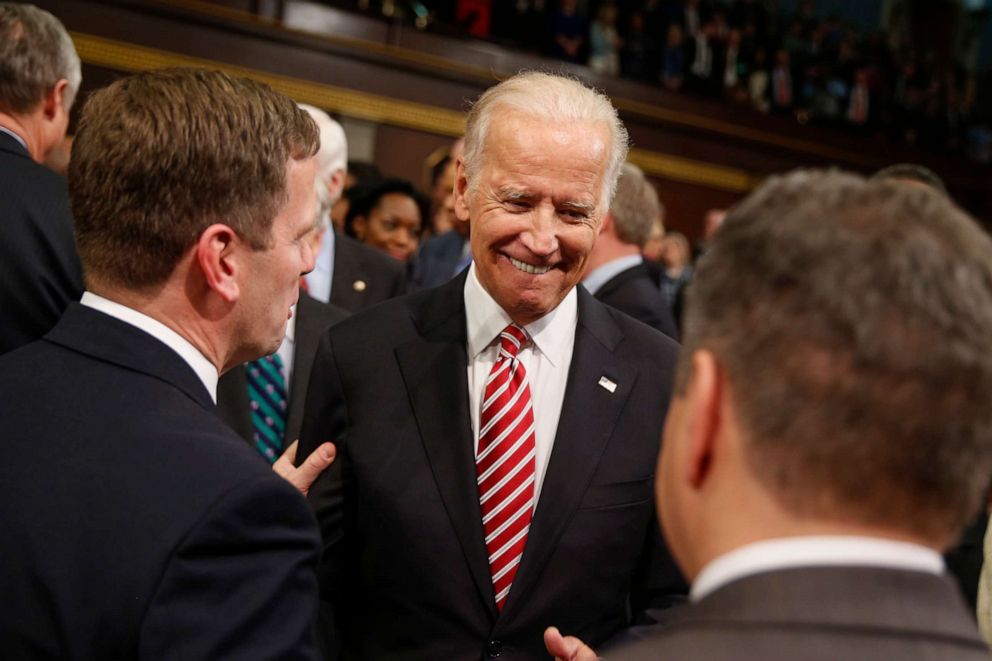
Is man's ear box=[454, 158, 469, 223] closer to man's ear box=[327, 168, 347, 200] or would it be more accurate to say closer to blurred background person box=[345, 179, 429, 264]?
man's ear box=[327, 168, 347, 200]

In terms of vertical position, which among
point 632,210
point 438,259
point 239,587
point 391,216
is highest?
point 239,587

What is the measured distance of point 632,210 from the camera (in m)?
3.75

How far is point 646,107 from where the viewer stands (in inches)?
364

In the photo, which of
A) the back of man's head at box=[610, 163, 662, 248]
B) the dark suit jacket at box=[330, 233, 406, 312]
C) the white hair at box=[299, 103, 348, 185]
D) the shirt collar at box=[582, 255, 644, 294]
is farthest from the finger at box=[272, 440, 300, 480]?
the back of man's head at box=[610, 163, 662, 248]

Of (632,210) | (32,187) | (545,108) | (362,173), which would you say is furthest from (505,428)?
(362,173)

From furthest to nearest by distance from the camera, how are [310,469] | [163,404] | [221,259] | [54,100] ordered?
1. [54,100]
2. [310,469]
3. [221,259]
4. [163,404]

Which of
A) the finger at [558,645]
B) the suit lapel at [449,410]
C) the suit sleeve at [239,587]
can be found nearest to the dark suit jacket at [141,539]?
the suit sleeve at [239,587]

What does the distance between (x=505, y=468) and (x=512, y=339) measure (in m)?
→ 0.23

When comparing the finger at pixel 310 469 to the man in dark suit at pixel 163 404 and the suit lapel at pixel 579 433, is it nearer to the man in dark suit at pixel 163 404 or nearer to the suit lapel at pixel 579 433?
the man in dark suit at pixel 163 404

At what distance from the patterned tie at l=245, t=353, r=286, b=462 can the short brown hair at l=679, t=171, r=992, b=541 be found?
5.44ft

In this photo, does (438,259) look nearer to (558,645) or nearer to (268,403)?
(268,403)

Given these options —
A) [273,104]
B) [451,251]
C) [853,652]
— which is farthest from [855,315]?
[451,251]

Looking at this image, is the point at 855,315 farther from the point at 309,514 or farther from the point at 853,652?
the point at 309,514

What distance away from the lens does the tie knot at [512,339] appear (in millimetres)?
1881
